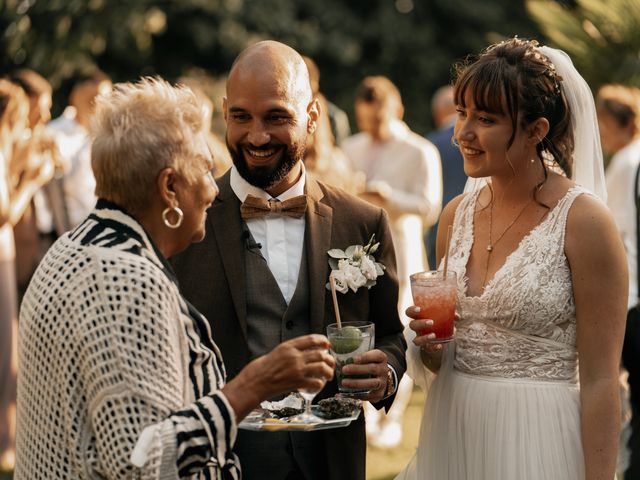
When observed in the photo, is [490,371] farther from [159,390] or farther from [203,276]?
[159,390]

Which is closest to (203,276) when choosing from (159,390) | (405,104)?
(159,390)

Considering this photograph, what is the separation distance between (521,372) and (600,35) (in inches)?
373

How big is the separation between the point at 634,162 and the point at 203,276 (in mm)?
4482

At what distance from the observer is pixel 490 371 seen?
335 cm

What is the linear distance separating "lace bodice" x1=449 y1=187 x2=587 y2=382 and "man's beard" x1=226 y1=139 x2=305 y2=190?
0.77 metres

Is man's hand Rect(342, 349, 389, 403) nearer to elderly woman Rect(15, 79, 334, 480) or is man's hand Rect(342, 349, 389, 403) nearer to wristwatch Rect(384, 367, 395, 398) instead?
wristwatch Rect(384, 367, 395, 398)

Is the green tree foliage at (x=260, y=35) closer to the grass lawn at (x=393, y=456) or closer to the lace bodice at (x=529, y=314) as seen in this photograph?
the grass lawn at (x=393, y=456)

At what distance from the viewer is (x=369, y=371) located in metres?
3.04

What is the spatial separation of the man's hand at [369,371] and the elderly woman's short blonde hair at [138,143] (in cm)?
84

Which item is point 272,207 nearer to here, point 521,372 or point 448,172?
point 521,372

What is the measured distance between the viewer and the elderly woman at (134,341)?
2.39 m

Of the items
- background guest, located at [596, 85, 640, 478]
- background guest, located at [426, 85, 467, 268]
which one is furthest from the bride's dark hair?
→ background guest, located at [426, 85, 467, 268]

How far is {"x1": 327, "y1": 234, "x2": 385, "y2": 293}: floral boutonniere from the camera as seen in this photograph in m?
3.20

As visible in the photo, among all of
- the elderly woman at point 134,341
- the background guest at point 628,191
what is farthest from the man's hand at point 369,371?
the background guest at point 628,191
